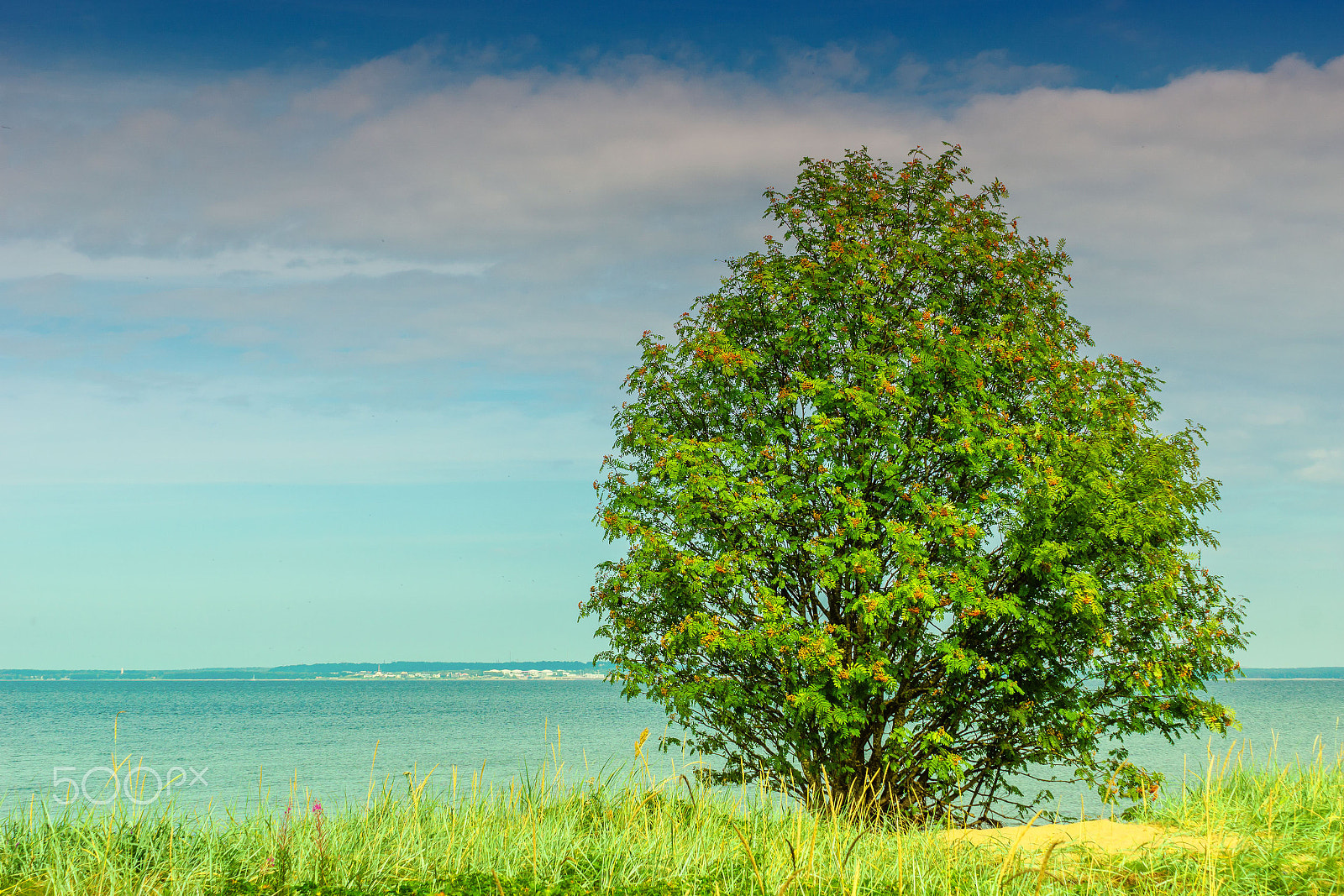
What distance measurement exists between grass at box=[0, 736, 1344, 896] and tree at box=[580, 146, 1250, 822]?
2.21m

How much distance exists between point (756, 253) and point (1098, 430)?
5133 mm

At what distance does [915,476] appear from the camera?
1226 centimetres

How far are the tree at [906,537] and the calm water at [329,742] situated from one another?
4.37 meters

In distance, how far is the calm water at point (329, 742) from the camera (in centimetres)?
3434

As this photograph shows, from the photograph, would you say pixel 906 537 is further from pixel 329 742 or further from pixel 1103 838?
pixel 329 742

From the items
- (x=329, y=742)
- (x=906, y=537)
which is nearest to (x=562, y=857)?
(x=906, y=537)

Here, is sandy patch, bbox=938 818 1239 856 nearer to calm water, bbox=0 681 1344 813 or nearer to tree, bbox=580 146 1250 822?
tree, bbox=580 146 1250 822

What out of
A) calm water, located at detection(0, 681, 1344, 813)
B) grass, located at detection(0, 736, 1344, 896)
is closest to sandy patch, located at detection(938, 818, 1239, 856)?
grass, located at detection(0, 736, 1344, 896)

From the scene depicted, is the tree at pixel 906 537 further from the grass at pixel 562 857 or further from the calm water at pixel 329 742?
the calm water at pixel 329 742

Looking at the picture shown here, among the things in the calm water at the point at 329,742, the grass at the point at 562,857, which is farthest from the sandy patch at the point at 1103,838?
the calm water at the point at 329,742

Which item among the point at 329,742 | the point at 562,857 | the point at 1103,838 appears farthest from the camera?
the point at 329,742

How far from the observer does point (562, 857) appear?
24.6 ft

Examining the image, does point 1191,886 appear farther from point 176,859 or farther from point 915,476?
point 176,859

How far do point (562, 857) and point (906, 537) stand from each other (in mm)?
5065
